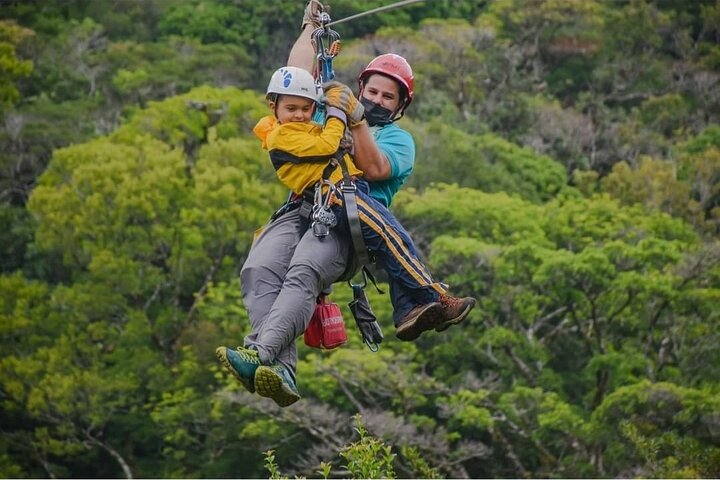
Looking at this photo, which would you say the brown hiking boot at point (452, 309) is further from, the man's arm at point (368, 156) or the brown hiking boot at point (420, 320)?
the man's arm at point (368, 156)

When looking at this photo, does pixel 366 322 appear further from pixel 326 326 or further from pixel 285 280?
pixel 285 280

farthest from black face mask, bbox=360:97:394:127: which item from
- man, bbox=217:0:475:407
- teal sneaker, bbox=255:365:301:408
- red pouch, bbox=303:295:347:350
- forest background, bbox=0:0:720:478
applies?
forest background, bbox=0:0:720:478

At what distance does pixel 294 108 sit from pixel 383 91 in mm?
604

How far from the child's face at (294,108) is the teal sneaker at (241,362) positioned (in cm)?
90

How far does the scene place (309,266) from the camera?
18.5 feet

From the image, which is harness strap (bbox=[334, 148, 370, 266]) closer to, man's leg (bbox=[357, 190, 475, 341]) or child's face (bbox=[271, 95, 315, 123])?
man's leg (bbox=[357, 190, 475, 341])

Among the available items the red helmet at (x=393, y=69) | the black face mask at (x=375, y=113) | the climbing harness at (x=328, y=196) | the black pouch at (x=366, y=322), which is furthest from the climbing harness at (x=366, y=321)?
the red helmet at (x=393, y=69)

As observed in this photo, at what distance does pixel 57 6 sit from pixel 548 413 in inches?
1154

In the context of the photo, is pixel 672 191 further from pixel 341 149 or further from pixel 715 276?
pixel 341 149

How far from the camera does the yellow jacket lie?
5.57 meters

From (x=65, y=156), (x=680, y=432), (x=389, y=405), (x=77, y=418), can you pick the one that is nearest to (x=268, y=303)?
(x=680, y=432)

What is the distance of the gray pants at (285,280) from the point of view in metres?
5.52

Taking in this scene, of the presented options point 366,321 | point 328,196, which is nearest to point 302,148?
point 328,196

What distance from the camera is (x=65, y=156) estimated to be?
28953 millimetres
